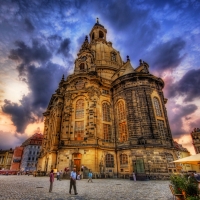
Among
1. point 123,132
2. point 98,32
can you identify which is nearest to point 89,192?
point 123,132

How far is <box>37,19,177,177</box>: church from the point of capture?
2394 centimetres

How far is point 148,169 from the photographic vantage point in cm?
2228

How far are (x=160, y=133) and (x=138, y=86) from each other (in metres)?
9.42

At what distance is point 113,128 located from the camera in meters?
29.5

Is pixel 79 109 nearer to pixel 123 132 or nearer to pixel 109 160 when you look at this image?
pixel 123 132

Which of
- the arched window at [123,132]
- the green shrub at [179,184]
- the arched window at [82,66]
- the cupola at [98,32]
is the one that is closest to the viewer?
the green shrub at [179,184]

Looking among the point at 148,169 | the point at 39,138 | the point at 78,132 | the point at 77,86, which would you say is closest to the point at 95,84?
the point at 77,86

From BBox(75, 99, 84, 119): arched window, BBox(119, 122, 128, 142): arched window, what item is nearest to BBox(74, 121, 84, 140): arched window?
BBox(75, 99, 84, 119): arched window

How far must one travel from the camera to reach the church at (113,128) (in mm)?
23938

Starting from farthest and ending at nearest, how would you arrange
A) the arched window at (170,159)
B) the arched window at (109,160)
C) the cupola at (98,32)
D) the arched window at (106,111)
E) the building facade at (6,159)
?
1. the building facade at (6,159)
2. the cupola at (98,32)
3. the arched window at (106,111)
4. the arched window at (109,160)
5. the arched window at (170,159)

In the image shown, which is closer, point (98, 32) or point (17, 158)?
point (98, 32)

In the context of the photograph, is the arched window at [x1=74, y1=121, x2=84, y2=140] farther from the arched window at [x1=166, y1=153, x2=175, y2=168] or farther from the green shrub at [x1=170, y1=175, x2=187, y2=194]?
the green shrub at [x1=170, y1=175, x2=187, y2=194]

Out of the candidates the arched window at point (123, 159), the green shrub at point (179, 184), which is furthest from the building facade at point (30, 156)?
the green shrub at point (179, 184)

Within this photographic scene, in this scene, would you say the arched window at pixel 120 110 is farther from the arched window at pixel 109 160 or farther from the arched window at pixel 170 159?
the arched window at pixel 170 159
